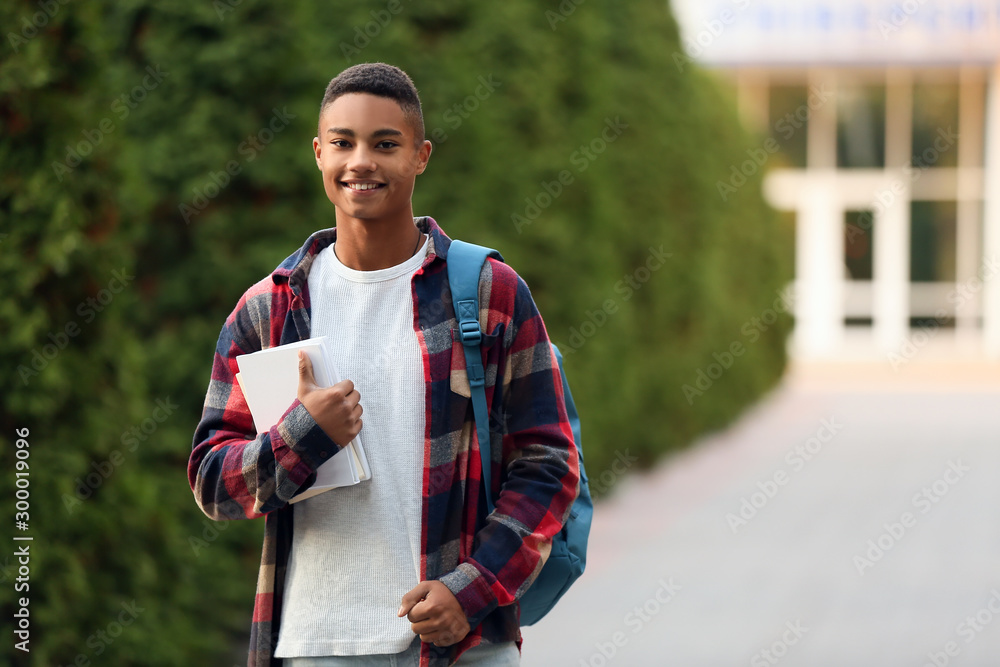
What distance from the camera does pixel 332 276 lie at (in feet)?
6.95

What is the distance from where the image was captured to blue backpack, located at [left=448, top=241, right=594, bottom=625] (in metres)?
2.04

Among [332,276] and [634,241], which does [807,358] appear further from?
[332,276]

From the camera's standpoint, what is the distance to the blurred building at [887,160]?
78.7 ft

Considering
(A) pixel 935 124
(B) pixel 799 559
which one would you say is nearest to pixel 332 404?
(B) pixel 799 559

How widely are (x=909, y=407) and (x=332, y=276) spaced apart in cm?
1624

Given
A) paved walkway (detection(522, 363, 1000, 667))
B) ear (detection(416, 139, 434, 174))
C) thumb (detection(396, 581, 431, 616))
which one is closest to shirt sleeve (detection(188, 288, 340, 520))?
thumb (detection(396, 581, 431, 616))

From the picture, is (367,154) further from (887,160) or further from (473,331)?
(887,160)

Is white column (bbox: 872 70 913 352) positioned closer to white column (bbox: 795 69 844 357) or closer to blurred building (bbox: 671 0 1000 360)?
blurred building (bbox: 671 0 1000 360)

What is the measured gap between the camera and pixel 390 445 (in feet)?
6.68

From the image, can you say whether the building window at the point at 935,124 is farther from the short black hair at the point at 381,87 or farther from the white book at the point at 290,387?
the white book at the point at 290,387

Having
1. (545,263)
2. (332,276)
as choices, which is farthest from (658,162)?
(332,276)

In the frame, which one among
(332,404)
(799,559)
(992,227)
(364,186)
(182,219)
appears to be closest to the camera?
(332,404)

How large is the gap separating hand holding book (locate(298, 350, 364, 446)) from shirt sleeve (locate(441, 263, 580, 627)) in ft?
0.96

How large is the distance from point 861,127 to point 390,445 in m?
24.0
